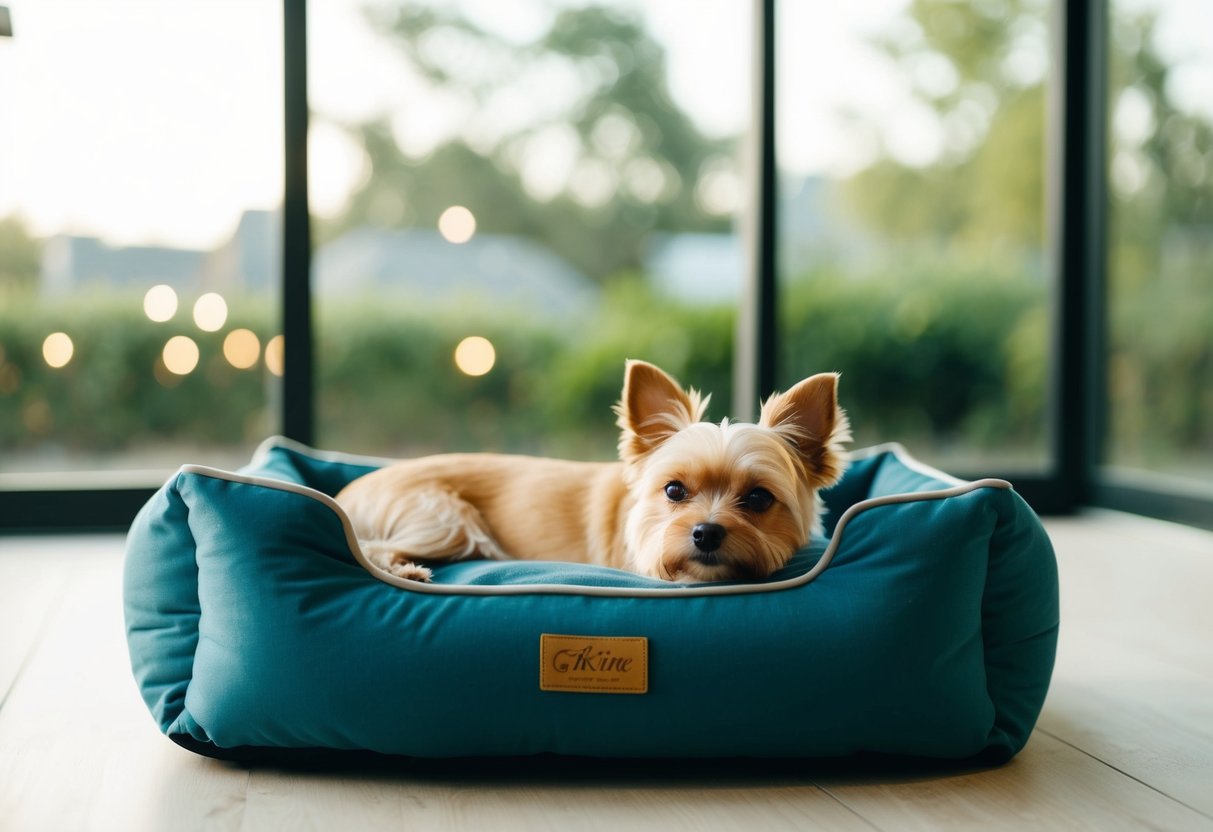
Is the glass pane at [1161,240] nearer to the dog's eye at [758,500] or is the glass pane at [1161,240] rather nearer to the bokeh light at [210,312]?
the dog's eye at [758,500]

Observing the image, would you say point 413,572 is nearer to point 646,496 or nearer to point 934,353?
point 646,496

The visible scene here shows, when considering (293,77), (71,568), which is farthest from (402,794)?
(293,77)

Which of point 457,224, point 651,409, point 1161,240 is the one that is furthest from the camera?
point 457,224

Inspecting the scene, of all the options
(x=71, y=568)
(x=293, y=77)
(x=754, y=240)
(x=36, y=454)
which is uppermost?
(x=293, y=77)

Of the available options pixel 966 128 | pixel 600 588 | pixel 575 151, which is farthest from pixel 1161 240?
pixel 600 588

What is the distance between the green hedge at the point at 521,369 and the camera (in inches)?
177

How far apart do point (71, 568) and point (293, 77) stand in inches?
75.9

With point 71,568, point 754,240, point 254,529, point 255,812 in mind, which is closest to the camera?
point 255,812

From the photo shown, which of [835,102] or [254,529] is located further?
[835,102]

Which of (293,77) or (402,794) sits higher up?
(293,77)

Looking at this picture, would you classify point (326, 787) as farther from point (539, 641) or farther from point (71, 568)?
point (71, 568)

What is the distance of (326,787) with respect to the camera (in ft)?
6.37

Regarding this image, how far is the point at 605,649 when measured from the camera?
6.26ft

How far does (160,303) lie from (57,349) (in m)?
0.43
